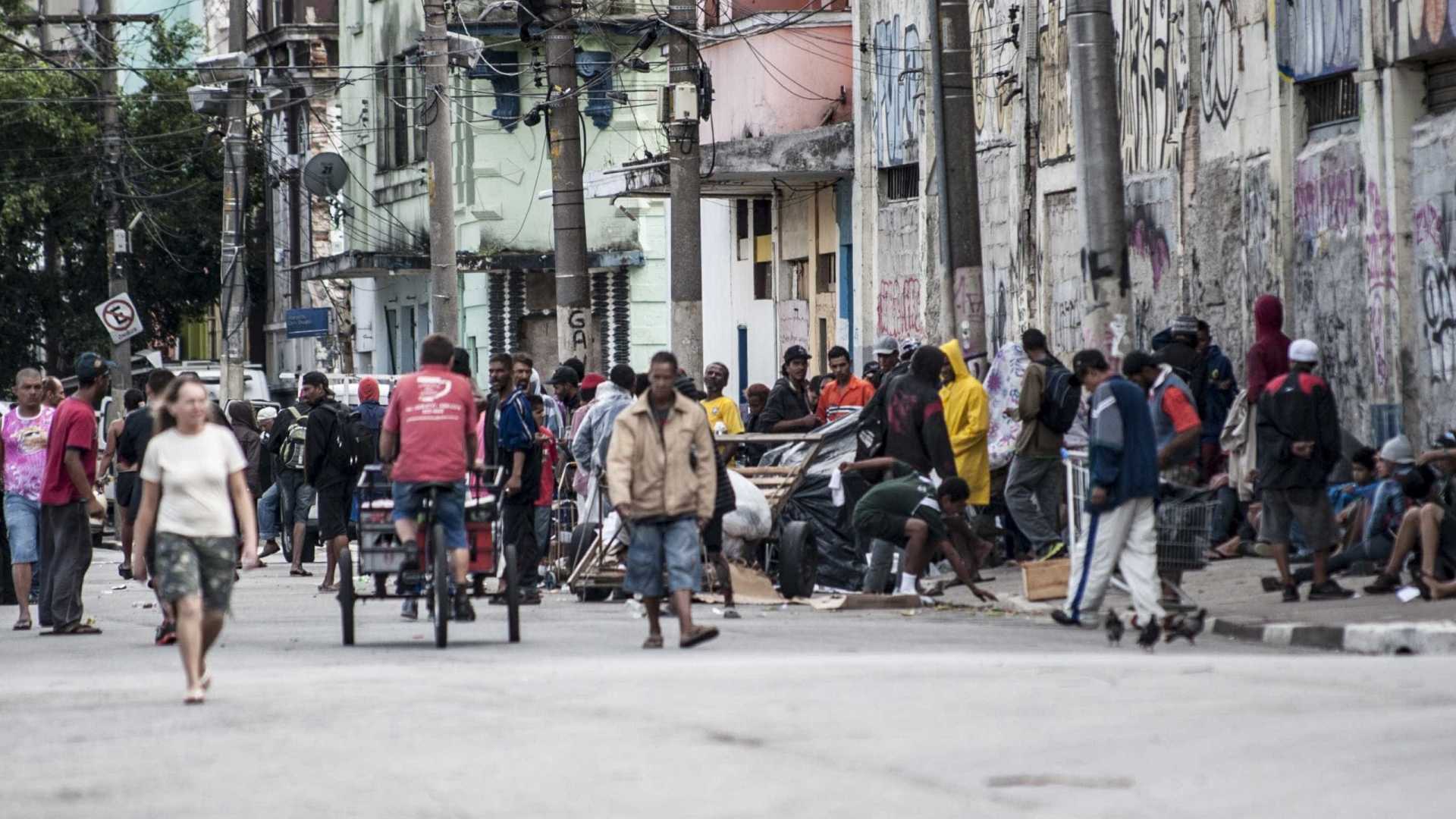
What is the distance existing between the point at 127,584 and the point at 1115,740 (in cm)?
1540

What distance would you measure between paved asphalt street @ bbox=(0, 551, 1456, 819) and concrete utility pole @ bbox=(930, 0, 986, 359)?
6659 millimetres

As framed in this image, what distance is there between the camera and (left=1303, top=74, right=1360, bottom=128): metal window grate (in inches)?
738

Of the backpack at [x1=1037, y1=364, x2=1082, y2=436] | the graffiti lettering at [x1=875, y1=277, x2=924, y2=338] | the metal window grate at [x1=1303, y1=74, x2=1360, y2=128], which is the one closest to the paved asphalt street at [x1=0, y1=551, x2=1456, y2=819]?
the backpack at [x1=1037, y1=364, x2=1082, y2=436]

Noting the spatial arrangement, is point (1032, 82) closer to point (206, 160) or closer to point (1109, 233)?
point (1109, 233)

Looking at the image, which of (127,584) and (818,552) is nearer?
(818,552)

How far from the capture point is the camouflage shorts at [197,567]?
1132cm

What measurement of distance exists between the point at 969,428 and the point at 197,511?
8.13 metres

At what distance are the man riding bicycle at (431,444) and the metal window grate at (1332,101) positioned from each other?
7989 millimetres

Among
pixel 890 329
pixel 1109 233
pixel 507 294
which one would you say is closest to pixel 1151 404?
pixel 1109 233

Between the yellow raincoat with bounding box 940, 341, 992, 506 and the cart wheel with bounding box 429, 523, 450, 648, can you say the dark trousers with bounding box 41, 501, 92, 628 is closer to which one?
the cart wheel with bounding box 429, 523, 450, 648

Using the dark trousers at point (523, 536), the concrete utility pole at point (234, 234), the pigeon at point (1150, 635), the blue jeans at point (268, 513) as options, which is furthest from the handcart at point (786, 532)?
the concrete utility pole at point (234, 234)

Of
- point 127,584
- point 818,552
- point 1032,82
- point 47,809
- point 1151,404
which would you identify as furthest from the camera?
point 1032,82

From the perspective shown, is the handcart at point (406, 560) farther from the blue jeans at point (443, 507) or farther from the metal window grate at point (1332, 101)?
the metal window grate at point (1332, 101)

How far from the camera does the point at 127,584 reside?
22.7 m
